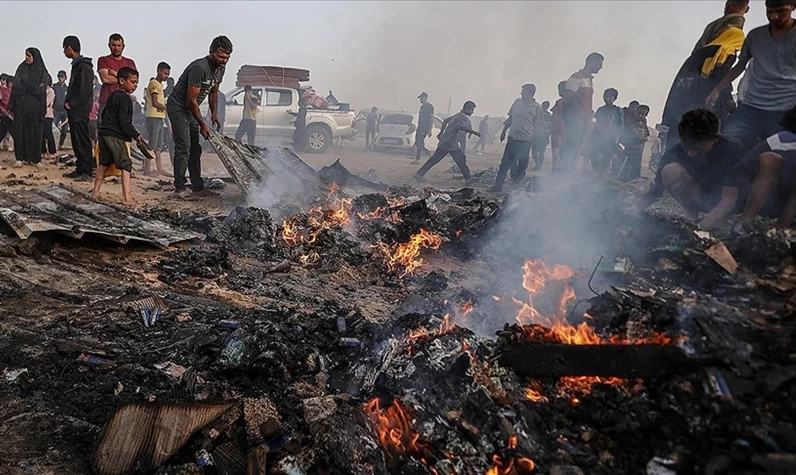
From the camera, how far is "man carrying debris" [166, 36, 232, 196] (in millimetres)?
7133

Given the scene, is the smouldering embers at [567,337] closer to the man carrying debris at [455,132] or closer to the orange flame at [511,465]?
the orange flame at [511,465]

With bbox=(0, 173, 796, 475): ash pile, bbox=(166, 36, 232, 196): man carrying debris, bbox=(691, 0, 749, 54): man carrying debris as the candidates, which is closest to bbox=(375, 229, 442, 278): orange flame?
bbox=(0, 173, 796, 475): ash pile

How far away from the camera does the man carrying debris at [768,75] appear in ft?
16.0

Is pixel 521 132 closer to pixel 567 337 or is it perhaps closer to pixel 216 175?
pixel 216 175

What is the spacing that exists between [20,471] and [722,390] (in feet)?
10.3

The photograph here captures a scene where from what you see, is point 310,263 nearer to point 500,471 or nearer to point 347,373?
point 347,373

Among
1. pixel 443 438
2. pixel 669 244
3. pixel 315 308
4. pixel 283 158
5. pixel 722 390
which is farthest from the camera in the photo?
pixel 283 158

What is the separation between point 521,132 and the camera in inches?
425

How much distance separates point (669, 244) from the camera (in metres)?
4.09

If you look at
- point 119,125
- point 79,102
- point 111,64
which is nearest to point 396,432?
point 119,125

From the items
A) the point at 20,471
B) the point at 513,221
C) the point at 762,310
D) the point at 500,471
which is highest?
the point at 762,310

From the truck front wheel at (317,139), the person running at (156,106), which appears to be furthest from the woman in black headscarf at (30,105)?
the truck front wheel at (317,139)

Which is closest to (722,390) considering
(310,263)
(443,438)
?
(443,438)

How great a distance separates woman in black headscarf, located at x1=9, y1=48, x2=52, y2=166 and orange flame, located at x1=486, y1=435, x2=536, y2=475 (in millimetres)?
10934
